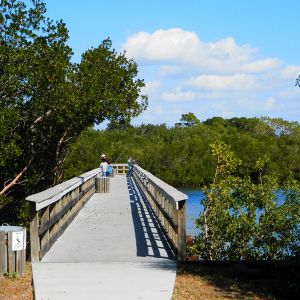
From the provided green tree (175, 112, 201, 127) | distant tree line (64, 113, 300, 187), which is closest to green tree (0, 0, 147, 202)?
distant tree line (64, 113, 300, 187)

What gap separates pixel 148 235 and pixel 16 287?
161 inches

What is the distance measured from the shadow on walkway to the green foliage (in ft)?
4.78

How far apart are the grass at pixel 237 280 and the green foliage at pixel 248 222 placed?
4.43 meters

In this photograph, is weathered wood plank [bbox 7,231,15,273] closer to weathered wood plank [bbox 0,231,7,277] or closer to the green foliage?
weathered wood plank [bbox 0,231,7,277]

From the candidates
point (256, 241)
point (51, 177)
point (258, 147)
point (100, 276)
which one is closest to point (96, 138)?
point (258, 147)

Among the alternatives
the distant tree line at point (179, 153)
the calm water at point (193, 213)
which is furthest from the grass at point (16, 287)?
the distant tree line at point (179, 153)

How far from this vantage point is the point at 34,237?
842 centimetres

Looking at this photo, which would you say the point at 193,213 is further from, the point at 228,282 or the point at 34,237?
the point at 228,282

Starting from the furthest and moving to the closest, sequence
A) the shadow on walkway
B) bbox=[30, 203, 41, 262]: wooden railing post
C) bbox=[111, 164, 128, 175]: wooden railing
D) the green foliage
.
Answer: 1. bbox=[111, 164, 128, 175]: wooden railing
2. the green foliage
3. the shadow on walkway
4. bbox=[30, 203, 41, 262]: wooden railing post

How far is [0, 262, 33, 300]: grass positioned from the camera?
6715mm

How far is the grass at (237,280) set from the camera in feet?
22.3

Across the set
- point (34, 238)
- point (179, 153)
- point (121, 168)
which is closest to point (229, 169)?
point (34, 238)

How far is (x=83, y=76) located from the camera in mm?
23828

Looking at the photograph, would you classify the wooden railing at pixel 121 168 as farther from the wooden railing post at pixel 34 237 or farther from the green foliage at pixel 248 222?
the wooden railing post at pixel 34 237
